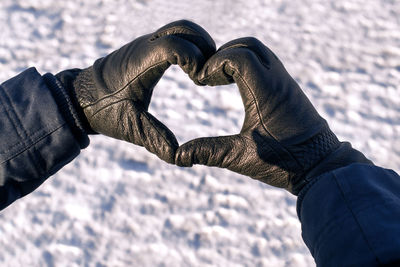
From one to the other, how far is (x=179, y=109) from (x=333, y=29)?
133cm

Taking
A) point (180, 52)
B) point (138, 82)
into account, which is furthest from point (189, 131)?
point (180, 52)

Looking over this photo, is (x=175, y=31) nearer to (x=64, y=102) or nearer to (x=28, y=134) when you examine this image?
(x=64, y=102)

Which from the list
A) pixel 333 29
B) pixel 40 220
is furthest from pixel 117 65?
pixel 333 29

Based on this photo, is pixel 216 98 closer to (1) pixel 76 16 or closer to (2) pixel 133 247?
(2) pixel 133 247

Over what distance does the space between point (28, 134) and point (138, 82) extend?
44cm

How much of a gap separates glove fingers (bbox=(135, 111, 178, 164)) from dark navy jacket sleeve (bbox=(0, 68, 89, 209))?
26cm

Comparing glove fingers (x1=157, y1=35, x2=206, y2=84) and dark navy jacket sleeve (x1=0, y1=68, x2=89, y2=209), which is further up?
glove fingers (x1=157, y1=35, x2=206, y2=84)

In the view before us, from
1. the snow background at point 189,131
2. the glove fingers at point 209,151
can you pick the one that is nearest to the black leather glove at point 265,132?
the glove fingers at point 209,151

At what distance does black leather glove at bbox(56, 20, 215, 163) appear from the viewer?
4.77ft

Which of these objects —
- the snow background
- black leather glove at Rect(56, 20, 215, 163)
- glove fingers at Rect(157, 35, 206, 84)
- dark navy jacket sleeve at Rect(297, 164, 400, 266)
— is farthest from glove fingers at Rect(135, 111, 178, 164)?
the snow background

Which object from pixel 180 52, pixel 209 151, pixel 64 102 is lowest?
pixel 209 151

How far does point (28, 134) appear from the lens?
1.43m

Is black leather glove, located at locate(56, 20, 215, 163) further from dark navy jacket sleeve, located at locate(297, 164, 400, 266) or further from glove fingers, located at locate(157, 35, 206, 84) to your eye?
dark navy jacket sleeve, located at locate(297, 164, 400, 266)

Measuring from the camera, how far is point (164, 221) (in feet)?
7.57
